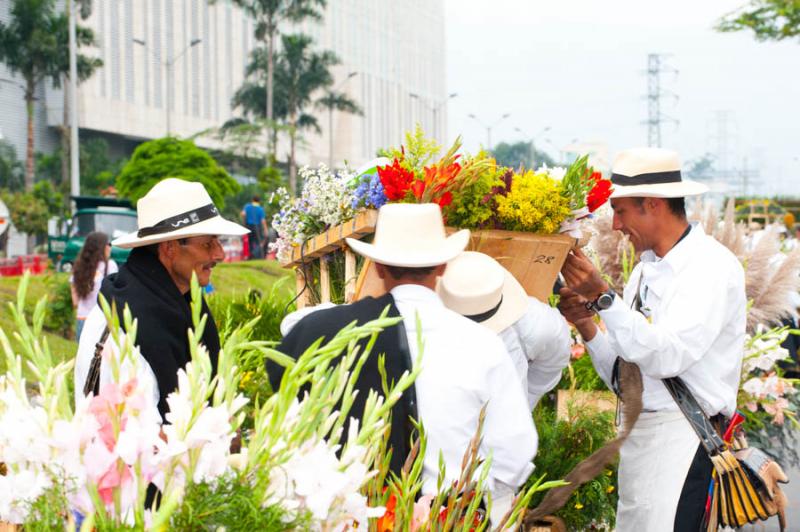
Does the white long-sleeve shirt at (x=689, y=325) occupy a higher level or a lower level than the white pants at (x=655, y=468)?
higher

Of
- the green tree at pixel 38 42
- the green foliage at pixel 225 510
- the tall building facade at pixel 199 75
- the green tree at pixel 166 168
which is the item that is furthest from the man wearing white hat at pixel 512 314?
the green tree at pixel 38 42

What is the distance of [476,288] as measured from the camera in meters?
3.57

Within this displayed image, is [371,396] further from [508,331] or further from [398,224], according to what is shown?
[508,331]

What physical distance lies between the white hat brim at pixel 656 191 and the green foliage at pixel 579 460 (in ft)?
4.33

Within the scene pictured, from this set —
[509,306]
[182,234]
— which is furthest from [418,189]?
[182,234]

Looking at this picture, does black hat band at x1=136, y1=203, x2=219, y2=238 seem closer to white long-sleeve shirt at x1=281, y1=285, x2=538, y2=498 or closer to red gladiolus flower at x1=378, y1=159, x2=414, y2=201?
red gladiolus flower at x1=378, y1=159, x2=414, y2=201

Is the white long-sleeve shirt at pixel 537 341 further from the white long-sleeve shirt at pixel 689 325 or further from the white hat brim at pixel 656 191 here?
the white hat brim at pixel 656 191

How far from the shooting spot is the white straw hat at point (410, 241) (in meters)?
3.09

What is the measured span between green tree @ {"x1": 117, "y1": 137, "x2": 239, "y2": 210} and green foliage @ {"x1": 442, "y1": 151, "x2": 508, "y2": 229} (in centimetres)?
2727

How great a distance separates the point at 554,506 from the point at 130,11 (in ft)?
208

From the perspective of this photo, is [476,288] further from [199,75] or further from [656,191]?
[199,75]

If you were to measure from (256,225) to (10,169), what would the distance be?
1009 inches

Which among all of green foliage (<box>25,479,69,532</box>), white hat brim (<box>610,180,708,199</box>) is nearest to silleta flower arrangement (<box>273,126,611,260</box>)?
white hat brim (<box>610,180,708,199</box>)

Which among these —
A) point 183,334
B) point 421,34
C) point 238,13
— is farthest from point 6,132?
point 421,34
